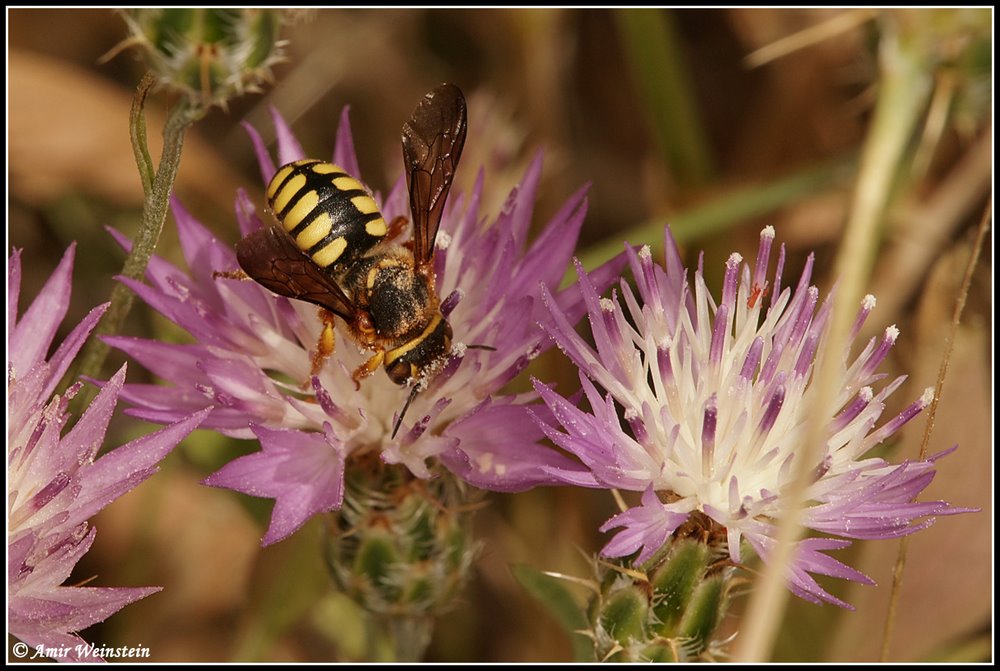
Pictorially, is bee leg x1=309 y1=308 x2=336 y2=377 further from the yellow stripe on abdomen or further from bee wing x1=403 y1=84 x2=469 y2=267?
bee wing x1=403 y1=84 x2=469 y2=267

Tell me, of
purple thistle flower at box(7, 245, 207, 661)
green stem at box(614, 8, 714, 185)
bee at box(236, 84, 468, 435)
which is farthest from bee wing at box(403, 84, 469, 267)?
green stem at box(614, 8, 714, 185)

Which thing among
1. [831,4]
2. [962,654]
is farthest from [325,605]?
[831,4]

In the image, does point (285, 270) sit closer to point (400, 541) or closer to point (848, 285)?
point (400, 541)

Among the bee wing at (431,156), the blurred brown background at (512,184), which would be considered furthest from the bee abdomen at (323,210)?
the blurred brown background at (512,184)

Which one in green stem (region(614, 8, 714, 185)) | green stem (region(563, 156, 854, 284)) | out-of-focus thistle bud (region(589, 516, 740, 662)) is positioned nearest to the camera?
out-of-focus thistle bud (region(589, 516, 740, 662))

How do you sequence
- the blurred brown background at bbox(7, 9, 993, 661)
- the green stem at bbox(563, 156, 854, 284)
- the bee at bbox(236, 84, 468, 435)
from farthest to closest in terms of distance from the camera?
the green stem at bbox(563, 156, 854, 284) → the blurred brown background at bbox(7, 9, 993, 661) → the bee at bbox(236, 84, 468, 435)

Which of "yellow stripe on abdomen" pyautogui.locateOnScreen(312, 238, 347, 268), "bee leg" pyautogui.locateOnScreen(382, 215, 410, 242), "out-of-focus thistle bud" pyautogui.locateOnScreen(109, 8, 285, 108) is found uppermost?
"out-of-focus thistle bud" pyautogui.locateOnScreen(109, 8, 285, 108)

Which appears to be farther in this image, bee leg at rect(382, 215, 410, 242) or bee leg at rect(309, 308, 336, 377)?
bee leg at rect(382, 215, 410, 242)

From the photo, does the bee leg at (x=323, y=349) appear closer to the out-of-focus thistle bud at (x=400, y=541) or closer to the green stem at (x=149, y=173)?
the out-of-focus thistle bud at (x=400, y=541)
